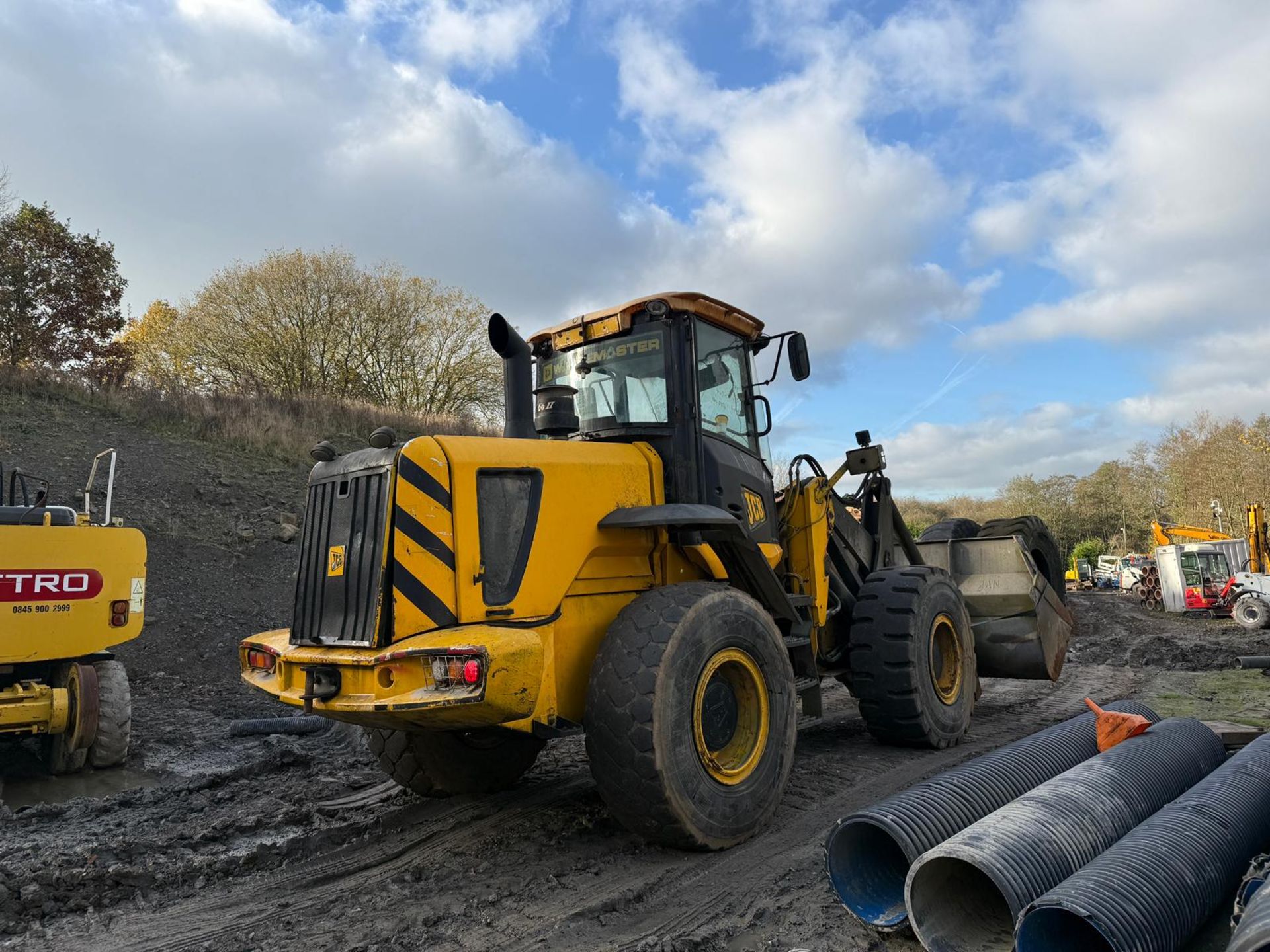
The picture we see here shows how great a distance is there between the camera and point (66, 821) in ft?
16.4

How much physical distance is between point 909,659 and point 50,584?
620cm

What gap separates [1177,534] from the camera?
82.9 feet

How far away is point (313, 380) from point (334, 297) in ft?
Answer: 7.45

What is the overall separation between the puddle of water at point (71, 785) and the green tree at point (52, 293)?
14615 mm

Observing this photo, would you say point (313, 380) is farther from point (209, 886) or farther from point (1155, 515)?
point (1155, 515)

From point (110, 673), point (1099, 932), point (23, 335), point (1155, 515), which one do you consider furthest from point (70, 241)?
point (1155, 515)

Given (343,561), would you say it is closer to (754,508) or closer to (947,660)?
(754,508)

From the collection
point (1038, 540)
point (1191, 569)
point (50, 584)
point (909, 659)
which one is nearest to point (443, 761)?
point (909, 659)

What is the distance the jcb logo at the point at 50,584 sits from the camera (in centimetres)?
620

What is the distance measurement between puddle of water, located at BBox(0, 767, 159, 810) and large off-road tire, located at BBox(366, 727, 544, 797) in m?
1.95

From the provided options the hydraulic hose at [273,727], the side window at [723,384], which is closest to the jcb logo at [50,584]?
the hydraulic hose at [273,727]

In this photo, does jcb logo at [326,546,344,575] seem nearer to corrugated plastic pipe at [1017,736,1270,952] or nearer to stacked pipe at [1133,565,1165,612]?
corrugated plastic pipe at [1017,736,1270,952]

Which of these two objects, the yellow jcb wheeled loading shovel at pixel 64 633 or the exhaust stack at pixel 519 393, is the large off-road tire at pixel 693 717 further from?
the yellow jcb wheeled loading shovel at pixel 64 633

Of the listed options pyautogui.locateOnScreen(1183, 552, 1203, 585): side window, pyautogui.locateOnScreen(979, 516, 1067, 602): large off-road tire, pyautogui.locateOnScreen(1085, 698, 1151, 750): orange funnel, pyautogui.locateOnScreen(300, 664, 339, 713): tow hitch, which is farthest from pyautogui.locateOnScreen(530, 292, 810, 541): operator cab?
pyautogui.locateOnScreen(1183, 552, 1203, 585): side window
